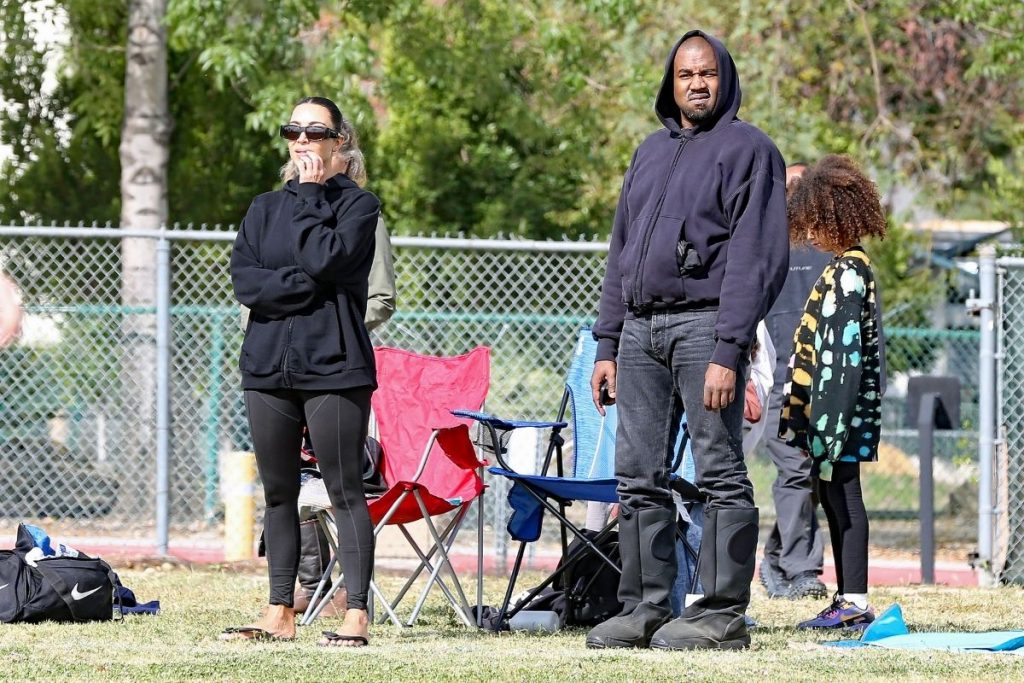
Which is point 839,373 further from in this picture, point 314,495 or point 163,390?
point 163,390

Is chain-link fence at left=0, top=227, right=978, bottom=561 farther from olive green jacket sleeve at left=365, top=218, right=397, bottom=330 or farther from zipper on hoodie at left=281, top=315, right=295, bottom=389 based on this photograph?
zipper on hoodie at left=281, top=315, right=295, bottom=389

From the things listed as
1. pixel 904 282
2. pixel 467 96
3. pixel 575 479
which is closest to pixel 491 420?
pixel 575 479

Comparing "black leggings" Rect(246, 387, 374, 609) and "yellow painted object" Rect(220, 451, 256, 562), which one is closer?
"black leggings" Rect(246, 387, 374, 609)

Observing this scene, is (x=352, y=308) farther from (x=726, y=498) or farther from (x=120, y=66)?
(x=120, y=66)

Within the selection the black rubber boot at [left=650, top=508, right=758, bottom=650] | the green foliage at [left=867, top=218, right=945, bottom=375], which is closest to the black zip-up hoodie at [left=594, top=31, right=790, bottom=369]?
the black rubber boot at [left=650, top=508, right=758, bottom=650]

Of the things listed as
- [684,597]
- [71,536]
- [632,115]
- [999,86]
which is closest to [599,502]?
[684,597]

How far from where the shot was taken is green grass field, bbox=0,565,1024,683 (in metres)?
4.47

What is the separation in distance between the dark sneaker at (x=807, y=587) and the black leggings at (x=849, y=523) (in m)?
1.49

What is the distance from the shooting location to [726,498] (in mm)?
5012

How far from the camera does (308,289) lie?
16.8 ft

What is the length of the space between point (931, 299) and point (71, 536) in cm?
Result: 768

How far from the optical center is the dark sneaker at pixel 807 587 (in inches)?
291

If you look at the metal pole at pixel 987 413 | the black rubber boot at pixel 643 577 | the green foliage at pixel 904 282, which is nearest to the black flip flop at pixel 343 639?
the black rubber boot at pixel 643 577

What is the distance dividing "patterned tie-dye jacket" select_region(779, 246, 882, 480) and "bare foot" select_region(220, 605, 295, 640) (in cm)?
202
